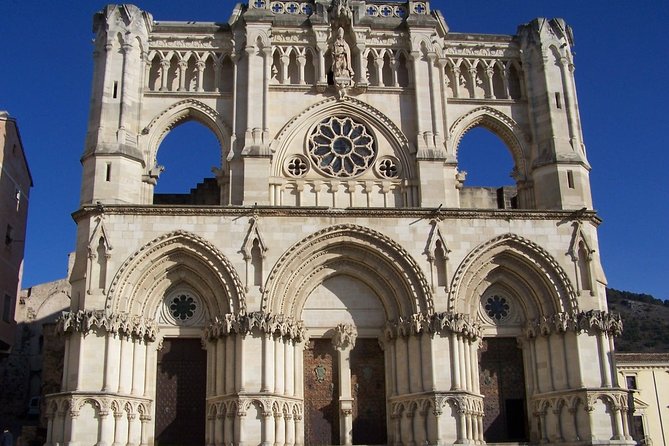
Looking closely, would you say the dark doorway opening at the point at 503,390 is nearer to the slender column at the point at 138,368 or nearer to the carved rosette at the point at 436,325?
the carved rosette at the point at 436,325

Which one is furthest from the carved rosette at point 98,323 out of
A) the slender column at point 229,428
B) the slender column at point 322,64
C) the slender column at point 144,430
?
the slender column at point 322,64

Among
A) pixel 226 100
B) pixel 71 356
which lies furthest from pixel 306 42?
pixel 71 356

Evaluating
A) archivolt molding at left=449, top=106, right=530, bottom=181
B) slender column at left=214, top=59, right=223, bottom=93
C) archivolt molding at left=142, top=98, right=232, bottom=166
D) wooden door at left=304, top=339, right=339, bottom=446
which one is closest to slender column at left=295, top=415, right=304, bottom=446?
wooden door at left=304, top=339, right=339, bottom=446

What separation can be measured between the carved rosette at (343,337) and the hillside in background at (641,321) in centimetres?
3246

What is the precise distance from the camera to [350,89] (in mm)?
23812

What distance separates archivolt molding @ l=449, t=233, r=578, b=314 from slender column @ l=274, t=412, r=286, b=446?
5.58 metres

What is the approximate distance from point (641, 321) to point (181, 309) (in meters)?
45.8

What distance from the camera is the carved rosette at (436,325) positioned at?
67.0 ft

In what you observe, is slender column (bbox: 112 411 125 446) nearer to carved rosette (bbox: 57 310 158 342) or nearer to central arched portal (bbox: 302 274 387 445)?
carved rosette (bbox: 57 310 158 342)

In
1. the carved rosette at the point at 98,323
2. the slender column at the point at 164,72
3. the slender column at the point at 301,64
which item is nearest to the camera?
the carved rosette at the point at 98,323

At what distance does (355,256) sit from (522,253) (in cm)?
449

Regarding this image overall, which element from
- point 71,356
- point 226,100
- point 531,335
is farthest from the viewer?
point 226,100

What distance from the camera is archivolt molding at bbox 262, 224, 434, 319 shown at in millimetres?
20922

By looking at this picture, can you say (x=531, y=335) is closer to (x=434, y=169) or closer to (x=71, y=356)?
(x=434, y=169)
